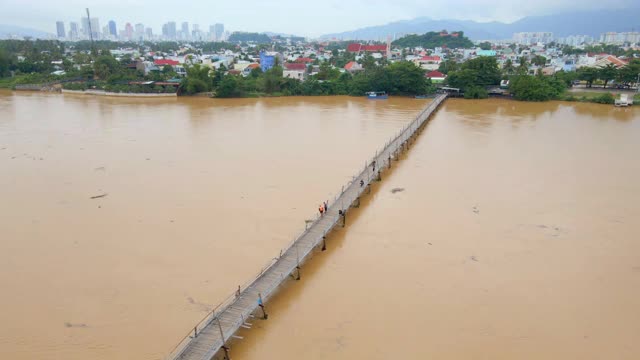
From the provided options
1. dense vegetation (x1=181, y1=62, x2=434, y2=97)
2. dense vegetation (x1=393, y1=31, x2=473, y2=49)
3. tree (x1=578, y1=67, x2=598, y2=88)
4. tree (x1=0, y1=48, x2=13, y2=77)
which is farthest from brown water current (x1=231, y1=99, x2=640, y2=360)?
dense vegetation (x1=393, y1=31, x2=473, y2=49)

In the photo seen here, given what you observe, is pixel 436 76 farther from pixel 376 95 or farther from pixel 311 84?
pixel 311 84

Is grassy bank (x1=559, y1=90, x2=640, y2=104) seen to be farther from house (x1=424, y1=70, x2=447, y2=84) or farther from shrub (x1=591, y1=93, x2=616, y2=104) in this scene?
house (x1=424, y1=70, x2=447, y2=84)

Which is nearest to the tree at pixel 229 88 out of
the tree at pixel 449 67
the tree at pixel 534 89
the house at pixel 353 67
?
the house at pixel 353 67

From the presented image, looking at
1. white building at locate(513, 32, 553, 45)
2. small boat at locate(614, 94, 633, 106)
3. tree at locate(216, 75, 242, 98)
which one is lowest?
small boat at locate(614, 94, 633, 106)

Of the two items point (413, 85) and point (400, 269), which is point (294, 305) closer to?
point (400, 269)

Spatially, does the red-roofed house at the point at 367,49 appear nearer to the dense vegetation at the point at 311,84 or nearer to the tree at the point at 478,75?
the tree at the point at 478,75
